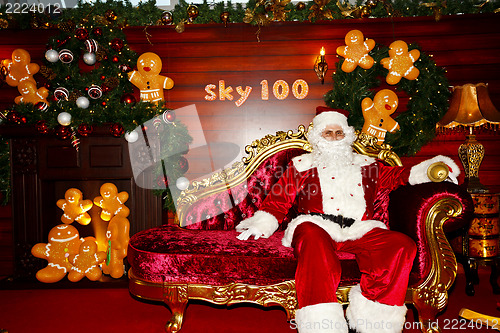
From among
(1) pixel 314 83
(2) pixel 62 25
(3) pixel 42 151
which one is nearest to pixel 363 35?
(1) pixel 314 83

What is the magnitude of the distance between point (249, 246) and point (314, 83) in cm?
220

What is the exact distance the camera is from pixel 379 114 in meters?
3.33

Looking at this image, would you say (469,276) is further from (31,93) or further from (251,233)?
(31,93)

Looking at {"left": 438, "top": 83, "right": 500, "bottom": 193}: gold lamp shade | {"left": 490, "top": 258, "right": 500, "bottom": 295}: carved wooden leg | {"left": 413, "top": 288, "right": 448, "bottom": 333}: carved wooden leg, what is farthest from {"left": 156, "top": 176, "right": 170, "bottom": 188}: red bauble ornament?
{"left": 490, "top": 258, "right": 500, "bottom": 295}: carved wooden leg

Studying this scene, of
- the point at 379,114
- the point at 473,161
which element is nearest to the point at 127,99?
the point at 379,114

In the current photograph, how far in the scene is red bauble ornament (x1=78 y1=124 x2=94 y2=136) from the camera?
3.12 meters

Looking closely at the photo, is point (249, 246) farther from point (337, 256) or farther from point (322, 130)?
point (322, 130)

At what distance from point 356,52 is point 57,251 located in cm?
347

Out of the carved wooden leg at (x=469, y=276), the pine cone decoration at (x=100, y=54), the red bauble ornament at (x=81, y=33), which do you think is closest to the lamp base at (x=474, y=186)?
the carved wooden leg at (x=469, y=276)

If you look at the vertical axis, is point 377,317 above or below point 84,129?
Result: below

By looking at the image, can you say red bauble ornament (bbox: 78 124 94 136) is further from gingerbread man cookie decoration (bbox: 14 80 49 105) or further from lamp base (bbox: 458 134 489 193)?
lamp base (bbox: 458 134 489 193)

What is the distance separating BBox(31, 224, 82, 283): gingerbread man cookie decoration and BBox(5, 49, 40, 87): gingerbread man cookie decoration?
167cm

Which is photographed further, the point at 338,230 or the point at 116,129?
the point at 116,129

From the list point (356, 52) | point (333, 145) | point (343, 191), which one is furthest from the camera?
point (356, 52)
